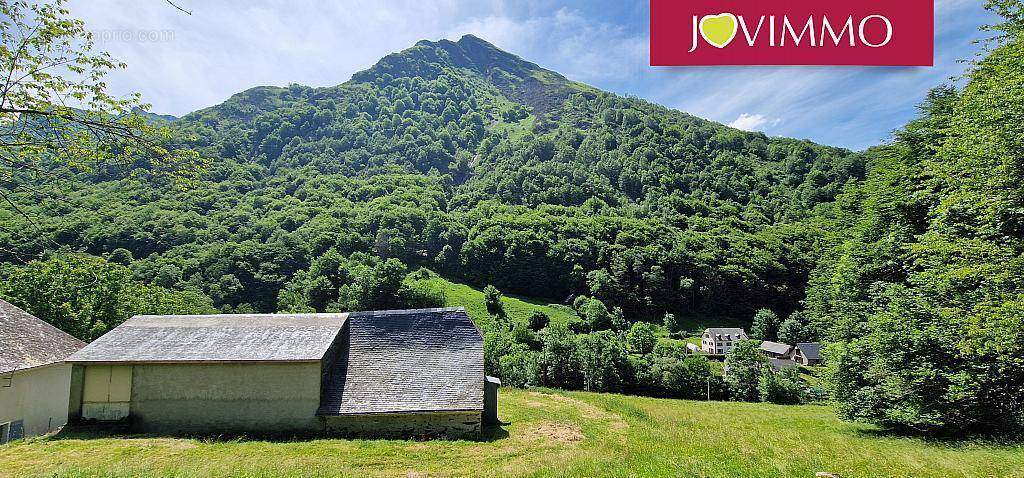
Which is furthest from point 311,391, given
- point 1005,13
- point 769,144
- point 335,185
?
point 769,144

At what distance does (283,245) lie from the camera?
8125 cm

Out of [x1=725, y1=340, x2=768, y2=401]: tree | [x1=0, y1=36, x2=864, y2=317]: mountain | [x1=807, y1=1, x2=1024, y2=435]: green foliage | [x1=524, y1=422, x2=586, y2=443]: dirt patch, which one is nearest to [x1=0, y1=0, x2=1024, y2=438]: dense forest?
[x1=807, y1=1, x2=1024, y2=435]: green foliage

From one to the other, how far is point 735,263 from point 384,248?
2340 inches

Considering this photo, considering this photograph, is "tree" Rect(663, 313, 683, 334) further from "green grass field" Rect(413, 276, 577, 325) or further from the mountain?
"green grass field" Rect(413, 276, 577, 325)

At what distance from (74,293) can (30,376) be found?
16.6m

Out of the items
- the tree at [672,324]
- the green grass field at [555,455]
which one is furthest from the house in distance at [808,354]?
the green grass field at [555,455]

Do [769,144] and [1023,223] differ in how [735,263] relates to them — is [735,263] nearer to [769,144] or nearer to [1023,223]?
[769,144]

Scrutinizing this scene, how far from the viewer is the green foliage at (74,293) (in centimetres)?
2738

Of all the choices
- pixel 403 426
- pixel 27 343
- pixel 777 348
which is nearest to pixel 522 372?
pixel 403 426

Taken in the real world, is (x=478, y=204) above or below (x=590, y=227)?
above

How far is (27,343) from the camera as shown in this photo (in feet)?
52.4

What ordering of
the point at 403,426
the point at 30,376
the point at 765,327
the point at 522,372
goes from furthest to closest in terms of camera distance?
the point at 765,327, the point at 522,372, the point at 403,426, the point at 30,376

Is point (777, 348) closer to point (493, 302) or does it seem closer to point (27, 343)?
point (493, 302)

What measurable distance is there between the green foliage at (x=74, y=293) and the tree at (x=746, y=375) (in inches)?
1564
